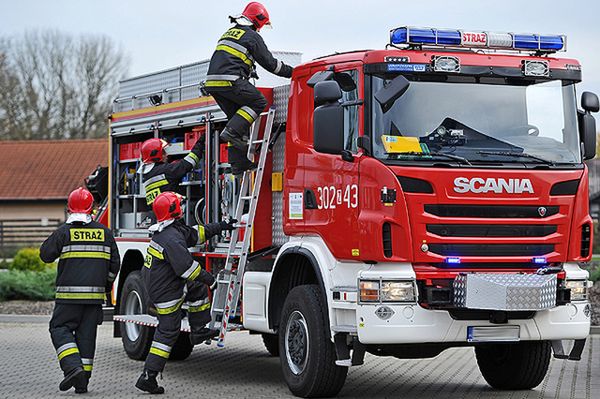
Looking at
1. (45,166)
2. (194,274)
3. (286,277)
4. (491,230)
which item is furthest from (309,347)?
(45,166)

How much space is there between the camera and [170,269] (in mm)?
10898

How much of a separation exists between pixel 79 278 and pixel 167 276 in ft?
A: 2.87

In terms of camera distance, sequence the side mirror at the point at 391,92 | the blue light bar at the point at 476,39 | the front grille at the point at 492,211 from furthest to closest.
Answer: the blue light bar at the point at 476,39 < the side mirror at the point at 391,92 < the front grille at the point at 492,211

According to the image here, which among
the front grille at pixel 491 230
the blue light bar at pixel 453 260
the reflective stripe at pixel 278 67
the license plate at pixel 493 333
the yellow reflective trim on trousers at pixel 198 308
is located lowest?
the license plate at pixel 493 333

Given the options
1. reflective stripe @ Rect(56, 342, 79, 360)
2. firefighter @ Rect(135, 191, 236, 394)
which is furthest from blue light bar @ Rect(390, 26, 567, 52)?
reflective stripe @ Rect(56, 342, 79, 360)

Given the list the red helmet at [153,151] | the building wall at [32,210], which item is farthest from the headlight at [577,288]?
the building wall at [32,210]

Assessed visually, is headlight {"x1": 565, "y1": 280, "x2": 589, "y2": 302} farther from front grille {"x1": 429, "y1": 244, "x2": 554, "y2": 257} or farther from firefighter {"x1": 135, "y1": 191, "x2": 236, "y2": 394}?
firefighter {"x1": 135, "y1": 191, "x2": 236, "y2": 394}

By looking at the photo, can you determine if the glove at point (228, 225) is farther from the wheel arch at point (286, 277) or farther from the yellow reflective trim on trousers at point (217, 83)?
the yellow reflective trim on trousers at point (217, 83)

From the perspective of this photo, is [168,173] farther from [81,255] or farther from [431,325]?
[431,325]

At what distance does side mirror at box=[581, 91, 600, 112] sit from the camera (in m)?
10.2

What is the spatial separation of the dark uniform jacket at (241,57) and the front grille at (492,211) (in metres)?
2.35

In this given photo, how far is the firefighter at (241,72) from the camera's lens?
11156 millimetres

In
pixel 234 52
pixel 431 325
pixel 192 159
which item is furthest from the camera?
pixel 192 159

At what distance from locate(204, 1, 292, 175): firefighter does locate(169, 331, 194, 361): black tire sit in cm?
279
